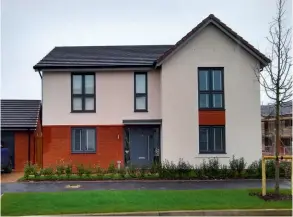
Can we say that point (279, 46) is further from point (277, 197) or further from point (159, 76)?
point (159, 76)

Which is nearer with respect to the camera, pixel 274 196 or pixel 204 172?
pixel 274 196

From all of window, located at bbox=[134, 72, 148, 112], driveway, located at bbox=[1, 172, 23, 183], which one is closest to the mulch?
window, located at bbox=[134, 72, 148, 112]

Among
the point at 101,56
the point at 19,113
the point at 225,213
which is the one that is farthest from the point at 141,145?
the point at 225,213

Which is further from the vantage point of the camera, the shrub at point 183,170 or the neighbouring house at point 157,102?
the neighbouring house at point 157,102

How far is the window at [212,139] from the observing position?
66.8 ft

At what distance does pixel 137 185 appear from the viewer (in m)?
15.4

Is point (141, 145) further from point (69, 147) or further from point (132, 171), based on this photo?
point (132, 171)

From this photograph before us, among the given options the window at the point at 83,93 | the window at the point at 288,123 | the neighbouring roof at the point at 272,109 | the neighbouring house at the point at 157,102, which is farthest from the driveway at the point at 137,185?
the window at the point at 288,123

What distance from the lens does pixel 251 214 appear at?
10.3 m

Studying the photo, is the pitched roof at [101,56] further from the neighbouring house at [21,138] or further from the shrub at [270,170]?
the shrub at [270,170]

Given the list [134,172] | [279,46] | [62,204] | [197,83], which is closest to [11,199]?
[62,204]

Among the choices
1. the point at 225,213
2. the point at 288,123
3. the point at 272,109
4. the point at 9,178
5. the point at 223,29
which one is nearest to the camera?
the point at 225,213

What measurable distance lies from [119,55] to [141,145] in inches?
213

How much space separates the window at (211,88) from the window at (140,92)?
124 inches
